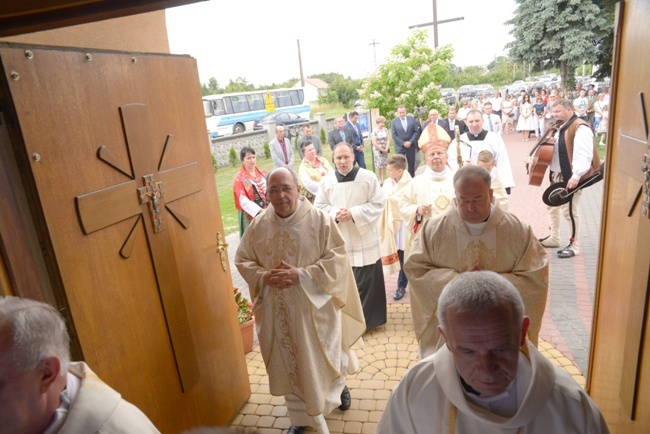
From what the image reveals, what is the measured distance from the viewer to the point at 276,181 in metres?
3.36

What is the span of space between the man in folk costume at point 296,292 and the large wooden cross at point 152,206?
571 millimetres

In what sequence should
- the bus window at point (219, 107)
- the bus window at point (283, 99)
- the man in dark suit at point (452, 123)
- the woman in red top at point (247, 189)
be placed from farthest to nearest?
the bus window at point (283, 99) → the bus window at point (219, 107) → the man in dark suit at point (452, 123) → the woman in red top at point (247, 189)

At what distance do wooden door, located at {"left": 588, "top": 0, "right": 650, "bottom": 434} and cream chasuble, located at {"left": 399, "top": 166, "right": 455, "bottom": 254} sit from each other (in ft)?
6.58

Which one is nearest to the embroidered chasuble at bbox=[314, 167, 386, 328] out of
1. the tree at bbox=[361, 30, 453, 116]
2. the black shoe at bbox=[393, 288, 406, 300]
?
the black shoe at bbox=[393, 288, 406, 300]

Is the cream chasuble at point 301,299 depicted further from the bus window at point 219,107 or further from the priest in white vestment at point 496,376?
the bus window at point 219,107

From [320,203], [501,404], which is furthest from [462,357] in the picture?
[320,203]

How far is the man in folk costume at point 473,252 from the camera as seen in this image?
2998 mm

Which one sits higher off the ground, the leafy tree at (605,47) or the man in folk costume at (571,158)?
the leafy tree at (605,47)

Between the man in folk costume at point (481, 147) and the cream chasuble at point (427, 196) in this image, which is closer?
the cream chasuble at point (427, 196)

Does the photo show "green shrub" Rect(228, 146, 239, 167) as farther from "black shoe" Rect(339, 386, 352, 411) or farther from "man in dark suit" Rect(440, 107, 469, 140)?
"black shoe" Rect(339, 386, 352, 411)

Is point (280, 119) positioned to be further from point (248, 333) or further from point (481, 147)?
point (248, 333)

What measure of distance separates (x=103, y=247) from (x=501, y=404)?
85.8 inches

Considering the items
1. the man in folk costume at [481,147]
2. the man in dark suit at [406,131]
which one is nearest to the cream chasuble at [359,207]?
the man in folk costume at [481,147]

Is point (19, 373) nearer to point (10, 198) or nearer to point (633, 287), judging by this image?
point (10, 198)
